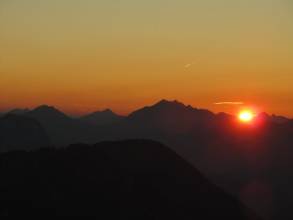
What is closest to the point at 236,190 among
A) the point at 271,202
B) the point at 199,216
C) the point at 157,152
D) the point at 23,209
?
the point at 271,202

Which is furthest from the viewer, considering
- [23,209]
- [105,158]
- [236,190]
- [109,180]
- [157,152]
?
[236,190]

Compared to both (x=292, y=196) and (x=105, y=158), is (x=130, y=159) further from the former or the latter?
(x=292, y=196)

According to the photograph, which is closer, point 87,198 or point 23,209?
point 23,209

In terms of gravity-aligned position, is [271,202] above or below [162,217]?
below

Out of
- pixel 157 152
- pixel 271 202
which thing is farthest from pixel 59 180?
pixel 271 202

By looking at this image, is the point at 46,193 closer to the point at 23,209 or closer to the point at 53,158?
the point at 23,209

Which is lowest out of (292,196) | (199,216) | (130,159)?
(292,196)

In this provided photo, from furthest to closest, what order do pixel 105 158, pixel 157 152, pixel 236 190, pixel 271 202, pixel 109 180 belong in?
pixel 236 190
pixel 271 202
pixel 157 152
pixel 105 158
pixel 109 180
